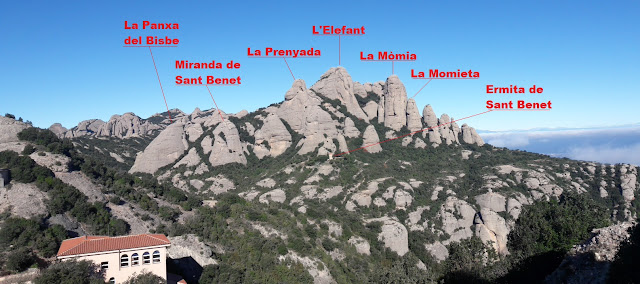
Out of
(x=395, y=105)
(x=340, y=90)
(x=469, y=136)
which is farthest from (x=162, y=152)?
(x=469, y=136)

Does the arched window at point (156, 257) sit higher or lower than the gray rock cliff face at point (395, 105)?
lower

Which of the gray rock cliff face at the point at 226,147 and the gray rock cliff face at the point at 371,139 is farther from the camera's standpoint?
the gray rock cliff face at the point at 371,139

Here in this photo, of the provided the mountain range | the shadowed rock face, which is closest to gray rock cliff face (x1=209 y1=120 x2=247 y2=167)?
the shadowed rock face

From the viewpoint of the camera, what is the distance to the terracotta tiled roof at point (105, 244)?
2837 cm

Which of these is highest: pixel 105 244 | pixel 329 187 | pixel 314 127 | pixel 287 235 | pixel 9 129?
pixel 314 127

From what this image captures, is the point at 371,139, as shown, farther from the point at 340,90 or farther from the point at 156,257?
the point at 156,257

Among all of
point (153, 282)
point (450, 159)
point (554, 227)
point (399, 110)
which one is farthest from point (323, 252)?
point (399, 110)

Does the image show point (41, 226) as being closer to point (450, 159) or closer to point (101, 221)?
point (101, 221)

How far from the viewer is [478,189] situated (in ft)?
265

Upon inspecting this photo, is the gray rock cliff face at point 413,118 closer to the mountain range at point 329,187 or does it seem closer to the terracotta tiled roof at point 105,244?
the mountain range at point 329,187

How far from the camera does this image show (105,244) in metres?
29.3

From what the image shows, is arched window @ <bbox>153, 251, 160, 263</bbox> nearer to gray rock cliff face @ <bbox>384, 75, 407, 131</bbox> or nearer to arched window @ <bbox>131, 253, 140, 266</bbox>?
arched window @ <bbox>131, 253, 140, 266</bbox>

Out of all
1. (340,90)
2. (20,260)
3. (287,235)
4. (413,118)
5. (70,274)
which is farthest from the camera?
(340,90)

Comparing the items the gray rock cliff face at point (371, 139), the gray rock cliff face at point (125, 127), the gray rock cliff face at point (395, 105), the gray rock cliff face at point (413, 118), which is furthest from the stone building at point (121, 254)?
the gray rock cliff face at point (125, 127)
